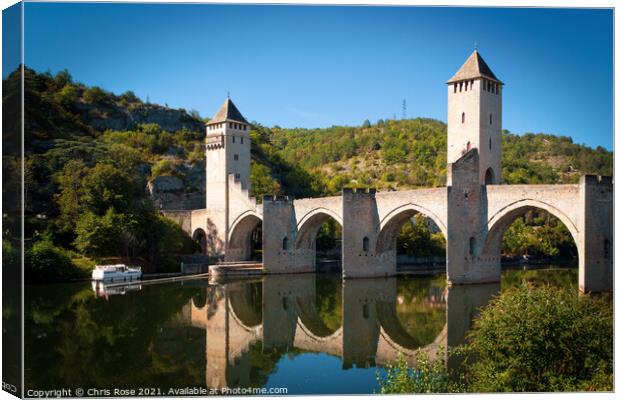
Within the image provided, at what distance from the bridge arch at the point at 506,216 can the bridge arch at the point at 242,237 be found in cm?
1674

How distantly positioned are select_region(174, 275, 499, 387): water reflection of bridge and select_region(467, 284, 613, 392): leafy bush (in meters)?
4.17

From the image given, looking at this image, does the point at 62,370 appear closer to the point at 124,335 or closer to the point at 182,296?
the point at 124,335

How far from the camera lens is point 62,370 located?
14.3 m

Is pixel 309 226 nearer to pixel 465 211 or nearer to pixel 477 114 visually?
pixel 465 211

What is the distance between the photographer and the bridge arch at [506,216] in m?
24.7

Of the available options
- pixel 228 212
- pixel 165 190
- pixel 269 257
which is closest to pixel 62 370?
pixel 269 257

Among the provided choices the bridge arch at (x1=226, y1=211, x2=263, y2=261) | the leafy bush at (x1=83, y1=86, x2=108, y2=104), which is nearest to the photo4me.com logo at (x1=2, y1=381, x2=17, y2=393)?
the bridge arch at (x1=226, y1=211, x2=263, y2=261)

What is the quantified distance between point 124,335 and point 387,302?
10703mm

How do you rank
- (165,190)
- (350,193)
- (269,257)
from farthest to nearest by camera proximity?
(165,190), (269,257), (350,193)

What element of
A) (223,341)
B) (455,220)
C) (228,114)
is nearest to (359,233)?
(455,220)

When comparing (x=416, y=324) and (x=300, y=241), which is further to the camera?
(x=300, y=241)

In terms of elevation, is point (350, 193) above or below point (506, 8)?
below

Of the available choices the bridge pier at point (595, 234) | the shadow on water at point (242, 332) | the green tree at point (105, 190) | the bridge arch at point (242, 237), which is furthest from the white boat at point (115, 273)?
the bridge pier at point (595, 234)

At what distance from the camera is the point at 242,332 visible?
2003 centimetres
